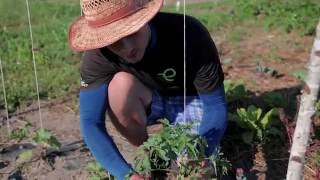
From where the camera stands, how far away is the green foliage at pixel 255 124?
9.38 feet

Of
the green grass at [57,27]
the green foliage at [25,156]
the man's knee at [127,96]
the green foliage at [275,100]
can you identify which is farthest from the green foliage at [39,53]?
the green foliage at [275,100]

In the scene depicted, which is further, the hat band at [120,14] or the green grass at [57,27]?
the green grass at [57,27]

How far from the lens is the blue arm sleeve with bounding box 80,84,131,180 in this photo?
2430mm

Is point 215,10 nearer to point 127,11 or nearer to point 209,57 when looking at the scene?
point 209,57

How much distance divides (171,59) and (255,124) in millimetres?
655

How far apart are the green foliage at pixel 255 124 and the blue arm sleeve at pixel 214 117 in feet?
1.58

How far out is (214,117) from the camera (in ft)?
7.86

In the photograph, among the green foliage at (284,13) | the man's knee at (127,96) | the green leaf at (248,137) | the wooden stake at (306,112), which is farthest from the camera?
the green foliage at (284,13)

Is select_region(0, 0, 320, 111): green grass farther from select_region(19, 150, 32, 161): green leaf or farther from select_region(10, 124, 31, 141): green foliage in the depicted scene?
select_region(19, 150, 32, 161): green leaf

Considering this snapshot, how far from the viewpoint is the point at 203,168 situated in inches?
80.7

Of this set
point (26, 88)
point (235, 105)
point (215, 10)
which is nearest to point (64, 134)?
point (26, 88)

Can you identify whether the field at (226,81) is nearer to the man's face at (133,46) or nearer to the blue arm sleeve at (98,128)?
the blue arm sleeve at (98,128)

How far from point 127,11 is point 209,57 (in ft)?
1.56

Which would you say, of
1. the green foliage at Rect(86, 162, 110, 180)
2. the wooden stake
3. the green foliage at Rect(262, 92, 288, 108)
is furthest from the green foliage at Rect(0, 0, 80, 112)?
the wooden stake
